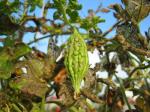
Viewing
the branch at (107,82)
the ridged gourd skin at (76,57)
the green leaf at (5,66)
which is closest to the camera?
the ridged gourd skin at (76,57)

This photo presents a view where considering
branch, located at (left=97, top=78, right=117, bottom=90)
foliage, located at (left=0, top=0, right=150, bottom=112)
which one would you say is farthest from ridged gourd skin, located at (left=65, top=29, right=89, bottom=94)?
branch, located at (left=97, top=78, right=117, bottom=90)

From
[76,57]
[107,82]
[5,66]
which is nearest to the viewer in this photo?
[76,57]

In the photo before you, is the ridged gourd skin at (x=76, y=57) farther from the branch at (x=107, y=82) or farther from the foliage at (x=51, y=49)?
the branch at (x=107, y=82)

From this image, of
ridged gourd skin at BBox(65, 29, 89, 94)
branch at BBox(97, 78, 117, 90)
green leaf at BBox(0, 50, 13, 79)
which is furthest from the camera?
branch at BBox(97, 78, 117, 90)

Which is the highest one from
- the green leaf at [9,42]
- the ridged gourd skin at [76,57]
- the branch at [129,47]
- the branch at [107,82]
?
the green leaf at [9,42]

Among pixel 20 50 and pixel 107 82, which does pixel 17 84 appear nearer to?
pixel 20 50

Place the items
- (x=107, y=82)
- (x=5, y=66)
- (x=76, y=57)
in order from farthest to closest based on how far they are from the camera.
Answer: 1. (x=107, y=82)
2. (x=5, y=66)
3. (x=76, y=57)

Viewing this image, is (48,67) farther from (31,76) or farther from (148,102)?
(148,102)

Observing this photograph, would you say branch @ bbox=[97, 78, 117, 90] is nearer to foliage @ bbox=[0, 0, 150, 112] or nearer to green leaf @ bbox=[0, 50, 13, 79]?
foliage @ bbox=[0, 0, 150, 112]

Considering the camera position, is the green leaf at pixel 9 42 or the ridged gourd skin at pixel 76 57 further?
the green leaf at pixel 9 42

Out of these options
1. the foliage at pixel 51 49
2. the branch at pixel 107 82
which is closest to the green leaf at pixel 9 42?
the foliage at pixel 51 49

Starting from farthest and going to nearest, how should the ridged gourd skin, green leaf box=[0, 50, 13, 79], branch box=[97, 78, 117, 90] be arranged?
branch box=[97, 78, 117, 90]
green leaf box=[0, 50, 13, 79]
the ridged gourd skin

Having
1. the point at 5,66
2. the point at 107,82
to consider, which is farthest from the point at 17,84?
the point at 107,82
